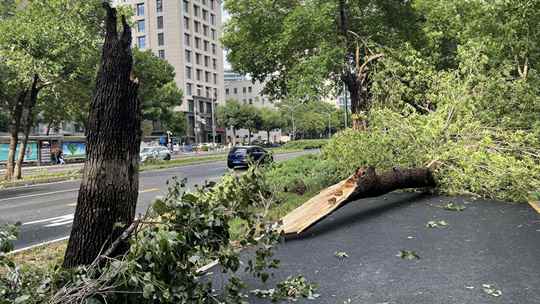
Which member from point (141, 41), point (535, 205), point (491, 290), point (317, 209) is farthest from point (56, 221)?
point (141, 41)

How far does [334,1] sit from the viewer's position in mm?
15727

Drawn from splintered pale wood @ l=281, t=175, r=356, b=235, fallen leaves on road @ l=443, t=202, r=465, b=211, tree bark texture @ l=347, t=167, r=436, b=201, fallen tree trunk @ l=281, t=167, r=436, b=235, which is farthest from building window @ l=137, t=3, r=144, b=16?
splintered pale wood @ l=281, t=175, r=356, b=235

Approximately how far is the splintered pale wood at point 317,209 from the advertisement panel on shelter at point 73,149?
37595 mm

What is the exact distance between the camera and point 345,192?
24.7 feet

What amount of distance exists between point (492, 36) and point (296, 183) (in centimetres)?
973

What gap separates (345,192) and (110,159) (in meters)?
4.83

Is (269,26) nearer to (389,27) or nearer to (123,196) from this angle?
(389,27)

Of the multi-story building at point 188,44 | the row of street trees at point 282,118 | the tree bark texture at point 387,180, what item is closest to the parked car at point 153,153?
the tree bark texture at point 387,180

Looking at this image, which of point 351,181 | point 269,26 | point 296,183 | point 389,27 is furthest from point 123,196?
point 389,27

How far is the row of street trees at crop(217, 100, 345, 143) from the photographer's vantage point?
79375mm

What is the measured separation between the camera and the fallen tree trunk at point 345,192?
6809mm

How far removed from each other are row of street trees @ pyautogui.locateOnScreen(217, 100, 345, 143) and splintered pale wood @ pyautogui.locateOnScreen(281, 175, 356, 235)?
198ft

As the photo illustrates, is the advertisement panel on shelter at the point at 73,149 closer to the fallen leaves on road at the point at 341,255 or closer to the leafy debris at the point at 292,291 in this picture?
the fallen leaves on road at the point at 341,255

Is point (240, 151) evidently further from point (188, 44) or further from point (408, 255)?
point (188, 44)
